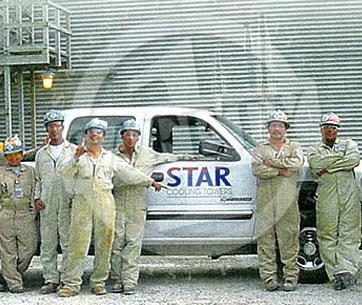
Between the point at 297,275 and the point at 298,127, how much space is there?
6405 millimetres

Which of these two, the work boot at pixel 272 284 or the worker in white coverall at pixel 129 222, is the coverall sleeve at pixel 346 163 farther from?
the worker in white coverall at pixel 129 222

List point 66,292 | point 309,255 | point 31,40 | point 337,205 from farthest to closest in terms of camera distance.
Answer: point 31,40 < point 309,255 < point 337,205 < point 66,292

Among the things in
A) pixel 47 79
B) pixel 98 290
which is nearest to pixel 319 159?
pixel 98 290

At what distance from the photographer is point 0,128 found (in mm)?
15484

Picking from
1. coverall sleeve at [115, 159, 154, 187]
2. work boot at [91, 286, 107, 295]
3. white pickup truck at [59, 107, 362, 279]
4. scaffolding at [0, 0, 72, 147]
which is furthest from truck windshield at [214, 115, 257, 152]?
scaffolding at [0, 0, 72, 147]

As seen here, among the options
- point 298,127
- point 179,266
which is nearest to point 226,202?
point 179,266

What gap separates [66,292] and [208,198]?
5.66 ft

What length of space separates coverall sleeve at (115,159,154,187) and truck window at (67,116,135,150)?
61cm

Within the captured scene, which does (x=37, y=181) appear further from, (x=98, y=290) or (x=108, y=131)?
(x=98, y=290)

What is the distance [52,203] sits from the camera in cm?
875

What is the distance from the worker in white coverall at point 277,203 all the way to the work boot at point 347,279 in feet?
1.57

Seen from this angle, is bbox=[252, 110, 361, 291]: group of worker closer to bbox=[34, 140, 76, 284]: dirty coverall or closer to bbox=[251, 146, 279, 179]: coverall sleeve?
bbox=[251, 146, 279, 179]: coverall sleeve

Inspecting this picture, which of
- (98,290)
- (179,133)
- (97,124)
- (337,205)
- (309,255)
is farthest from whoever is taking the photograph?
(179,133)

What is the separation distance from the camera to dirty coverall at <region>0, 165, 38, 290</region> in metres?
8.89
